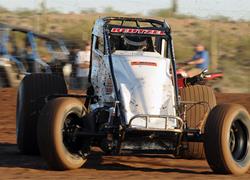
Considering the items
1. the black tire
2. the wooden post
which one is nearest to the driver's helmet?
the black tire

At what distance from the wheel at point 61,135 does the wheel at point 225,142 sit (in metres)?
1.57

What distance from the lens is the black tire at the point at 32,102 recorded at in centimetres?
1155

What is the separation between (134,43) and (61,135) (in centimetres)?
190

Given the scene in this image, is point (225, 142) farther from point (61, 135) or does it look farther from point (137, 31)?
point (137, 31)

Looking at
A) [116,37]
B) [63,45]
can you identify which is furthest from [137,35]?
[63,45]

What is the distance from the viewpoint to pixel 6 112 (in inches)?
703

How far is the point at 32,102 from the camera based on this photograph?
1155cm

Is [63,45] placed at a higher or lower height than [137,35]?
lower

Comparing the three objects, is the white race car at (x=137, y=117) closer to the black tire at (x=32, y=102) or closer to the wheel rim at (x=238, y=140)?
the wheel rim at (x=238, y=140)

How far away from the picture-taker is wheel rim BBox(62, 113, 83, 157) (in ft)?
33.6

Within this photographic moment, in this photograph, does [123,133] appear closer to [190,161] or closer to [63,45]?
[190,161]

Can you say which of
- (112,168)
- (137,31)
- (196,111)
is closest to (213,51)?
(196,111)

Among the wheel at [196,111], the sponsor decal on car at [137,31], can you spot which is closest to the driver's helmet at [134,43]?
the sponsor decal on car at [137,31]

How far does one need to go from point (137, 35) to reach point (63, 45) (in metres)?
12.1
